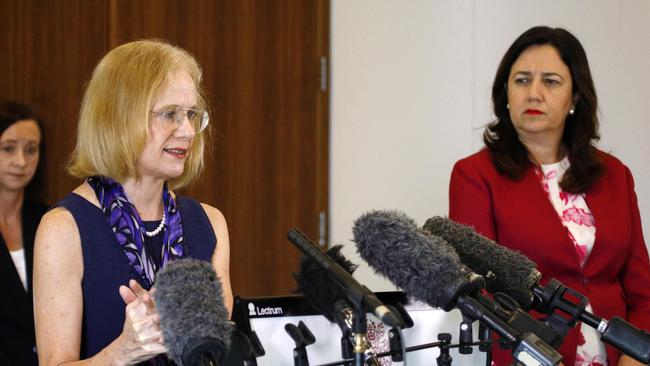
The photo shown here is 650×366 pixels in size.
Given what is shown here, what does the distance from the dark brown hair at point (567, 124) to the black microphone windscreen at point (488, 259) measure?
2.91 feet

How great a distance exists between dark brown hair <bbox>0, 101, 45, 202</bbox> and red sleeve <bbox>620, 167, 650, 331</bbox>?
7.08ft

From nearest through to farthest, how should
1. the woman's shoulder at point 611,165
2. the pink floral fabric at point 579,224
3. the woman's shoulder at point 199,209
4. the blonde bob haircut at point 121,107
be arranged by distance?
the blonde bob haircut at point 121,107, the woman's shoulder at point 199,209, the pink floral fabric at point 579,224, the woman's shoulder at point 611,165

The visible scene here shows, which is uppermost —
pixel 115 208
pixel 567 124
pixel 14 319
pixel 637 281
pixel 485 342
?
pixel 567 124

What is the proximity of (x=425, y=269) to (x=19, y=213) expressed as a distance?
230 cm

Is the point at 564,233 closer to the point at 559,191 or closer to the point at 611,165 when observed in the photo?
the point at 559,191

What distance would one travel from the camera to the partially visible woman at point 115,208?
183 centimetres

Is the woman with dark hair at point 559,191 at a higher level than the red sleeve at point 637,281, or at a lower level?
higher

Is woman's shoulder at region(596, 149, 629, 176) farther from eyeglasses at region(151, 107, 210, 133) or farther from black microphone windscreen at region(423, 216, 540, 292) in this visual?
eyeglasses at region(151, 107, 210, 133)

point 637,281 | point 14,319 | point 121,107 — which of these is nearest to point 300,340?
point 121,107

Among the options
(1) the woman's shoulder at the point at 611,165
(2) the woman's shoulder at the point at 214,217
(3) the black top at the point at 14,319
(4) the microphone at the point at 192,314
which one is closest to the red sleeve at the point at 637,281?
(1) the woman's shoulder at the point at 611,165

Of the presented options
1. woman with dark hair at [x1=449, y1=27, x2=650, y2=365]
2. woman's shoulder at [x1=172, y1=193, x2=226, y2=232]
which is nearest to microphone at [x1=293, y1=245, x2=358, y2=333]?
woman's shoulder at [x1=172, y1=193, x2=226, y2=232]

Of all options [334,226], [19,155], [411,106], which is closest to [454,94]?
[411,106]

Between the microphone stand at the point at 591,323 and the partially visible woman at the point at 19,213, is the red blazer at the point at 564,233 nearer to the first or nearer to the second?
the microphone stand at the point at 591,323

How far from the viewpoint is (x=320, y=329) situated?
175 centimetres
